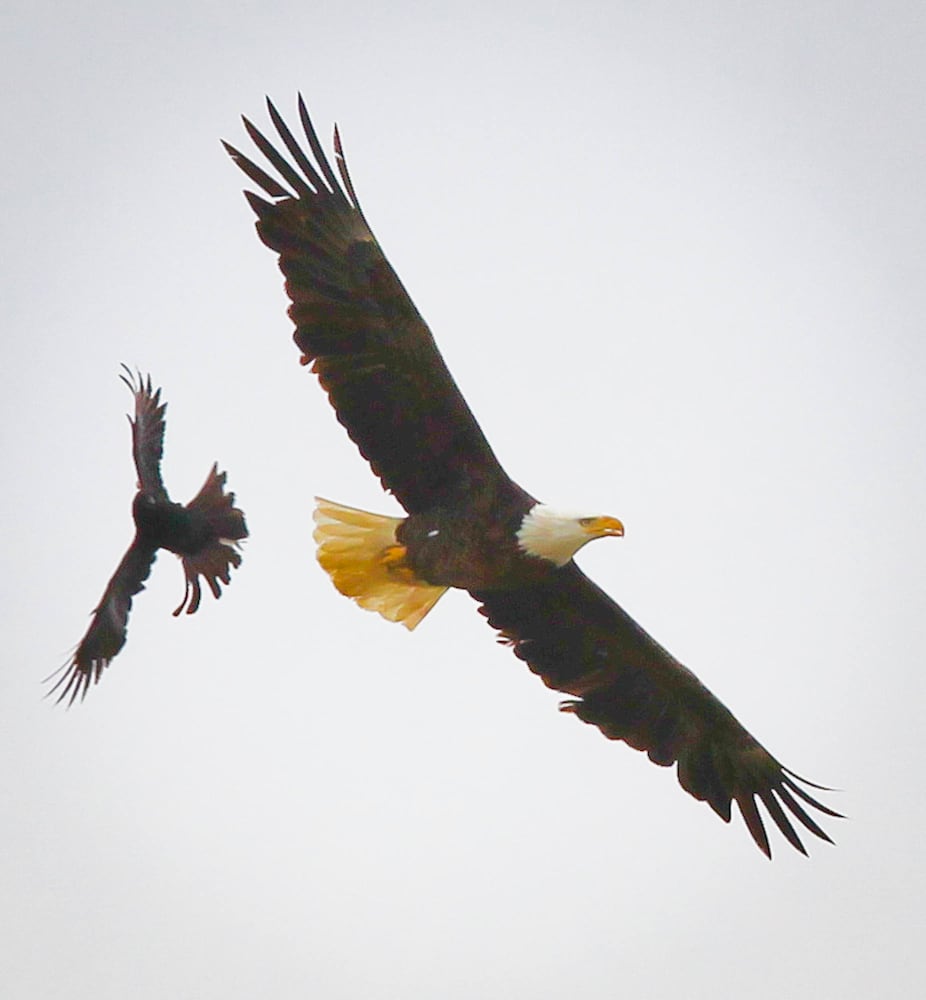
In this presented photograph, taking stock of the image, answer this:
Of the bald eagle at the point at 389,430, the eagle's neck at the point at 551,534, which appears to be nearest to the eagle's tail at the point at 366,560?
the bald eagle at the point at 389,430

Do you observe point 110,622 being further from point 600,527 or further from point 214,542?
point 600,527

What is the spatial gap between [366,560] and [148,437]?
1547 millimetres

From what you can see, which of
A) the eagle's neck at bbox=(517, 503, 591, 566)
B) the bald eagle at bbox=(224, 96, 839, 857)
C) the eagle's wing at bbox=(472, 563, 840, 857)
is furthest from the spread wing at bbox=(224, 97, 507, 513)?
the eagle's wing at bbox=(472, 563, 840, 857)

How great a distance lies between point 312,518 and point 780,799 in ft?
7.90

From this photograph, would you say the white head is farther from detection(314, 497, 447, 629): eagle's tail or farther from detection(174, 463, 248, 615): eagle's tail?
detection(174, 463, 248, 615): eagle's tail

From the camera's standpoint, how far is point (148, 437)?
347 inches

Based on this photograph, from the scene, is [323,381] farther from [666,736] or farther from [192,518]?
[666,736]

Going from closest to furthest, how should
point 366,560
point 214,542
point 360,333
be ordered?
point 360,333 → point 366,560 → point 214,542

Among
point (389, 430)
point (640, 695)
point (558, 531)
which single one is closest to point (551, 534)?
point (558, 531)

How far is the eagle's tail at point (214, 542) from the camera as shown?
8.40m

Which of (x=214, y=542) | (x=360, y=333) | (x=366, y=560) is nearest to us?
(x=360, y=333)

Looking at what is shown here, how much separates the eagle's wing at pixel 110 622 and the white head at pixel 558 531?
185 centimetres

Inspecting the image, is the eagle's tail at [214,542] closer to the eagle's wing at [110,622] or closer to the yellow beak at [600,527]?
the eagle's wing at [110,622]

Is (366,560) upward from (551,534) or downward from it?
downward
